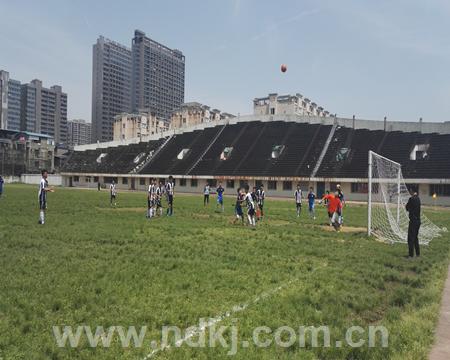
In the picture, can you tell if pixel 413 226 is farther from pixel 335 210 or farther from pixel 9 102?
pixel 9 102

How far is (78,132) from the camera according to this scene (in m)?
184

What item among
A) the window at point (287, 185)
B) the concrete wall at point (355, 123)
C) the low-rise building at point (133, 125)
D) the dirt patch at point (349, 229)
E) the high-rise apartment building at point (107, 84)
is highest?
the high-rise apartment building at point (107, 84)

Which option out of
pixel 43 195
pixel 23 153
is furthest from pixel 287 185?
pixel 23 153

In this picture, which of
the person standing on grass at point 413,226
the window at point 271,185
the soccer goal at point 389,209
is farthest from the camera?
the window at point 271,185

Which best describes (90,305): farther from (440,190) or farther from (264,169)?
(264,169)

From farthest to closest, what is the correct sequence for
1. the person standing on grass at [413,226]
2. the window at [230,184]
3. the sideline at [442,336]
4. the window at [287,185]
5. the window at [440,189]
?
the window at [230,184], the window at [287,185], the window at [440,189], the person standing on grass at [413,226], the sideline at [442,336]

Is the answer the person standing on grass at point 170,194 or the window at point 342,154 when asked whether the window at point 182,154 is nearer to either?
the window at point 342,154

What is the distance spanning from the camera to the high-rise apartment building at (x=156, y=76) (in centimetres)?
15385

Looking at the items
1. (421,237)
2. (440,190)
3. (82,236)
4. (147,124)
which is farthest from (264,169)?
(147,124)

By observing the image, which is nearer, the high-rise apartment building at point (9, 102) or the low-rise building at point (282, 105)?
the low-rise building at point (282, 105)

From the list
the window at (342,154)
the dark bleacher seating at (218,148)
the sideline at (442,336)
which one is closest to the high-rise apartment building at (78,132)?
the dark bleacher seating at (218,148)

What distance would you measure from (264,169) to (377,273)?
160ft

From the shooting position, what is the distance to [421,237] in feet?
53.2

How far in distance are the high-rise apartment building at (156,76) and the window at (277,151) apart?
95.9 m
